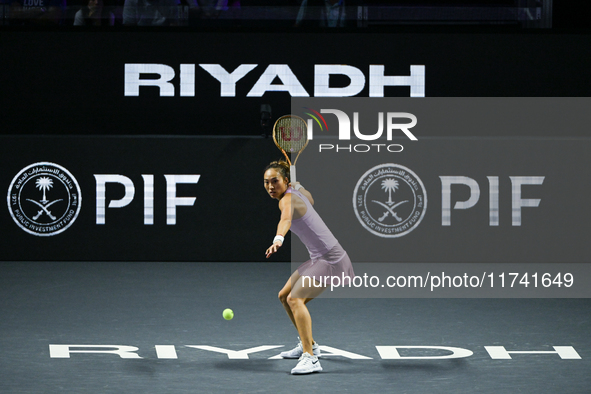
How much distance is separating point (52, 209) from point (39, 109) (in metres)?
1.51

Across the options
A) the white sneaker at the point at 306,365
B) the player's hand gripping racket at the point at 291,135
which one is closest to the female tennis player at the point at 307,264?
the white sneaker at the point at 306,365

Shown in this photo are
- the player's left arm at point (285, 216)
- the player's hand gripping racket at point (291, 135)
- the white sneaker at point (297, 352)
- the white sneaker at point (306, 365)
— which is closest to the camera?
the player's left arm at point (285, 216)

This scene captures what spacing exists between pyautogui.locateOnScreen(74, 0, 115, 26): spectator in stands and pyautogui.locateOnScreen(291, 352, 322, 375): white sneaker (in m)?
7.30

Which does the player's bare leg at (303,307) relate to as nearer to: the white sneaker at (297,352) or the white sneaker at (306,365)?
the white sneaker at (306,365)

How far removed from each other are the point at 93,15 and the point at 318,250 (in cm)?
702

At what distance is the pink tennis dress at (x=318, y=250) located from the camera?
6.71 m

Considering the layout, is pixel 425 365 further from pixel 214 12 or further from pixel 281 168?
pixel 214 12

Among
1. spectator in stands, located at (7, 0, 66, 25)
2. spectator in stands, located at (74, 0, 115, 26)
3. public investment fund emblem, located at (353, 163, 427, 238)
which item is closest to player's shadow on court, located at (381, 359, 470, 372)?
public investment fund emblem, located at (353, 163, 427, 238)

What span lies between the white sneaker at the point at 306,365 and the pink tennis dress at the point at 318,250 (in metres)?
0.56

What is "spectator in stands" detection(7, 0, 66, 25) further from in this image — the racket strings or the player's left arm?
the player's left arm

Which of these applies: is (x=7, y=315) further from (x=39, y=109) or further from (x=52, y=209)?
(x=39, y=109)

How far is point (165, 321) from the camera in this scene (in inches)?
339

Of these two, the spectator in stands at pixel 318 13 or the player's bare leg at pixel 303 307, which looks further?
the spectator in stands at pixel 318 13

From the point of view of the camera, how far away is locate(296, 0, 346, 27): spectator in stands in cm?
1250
